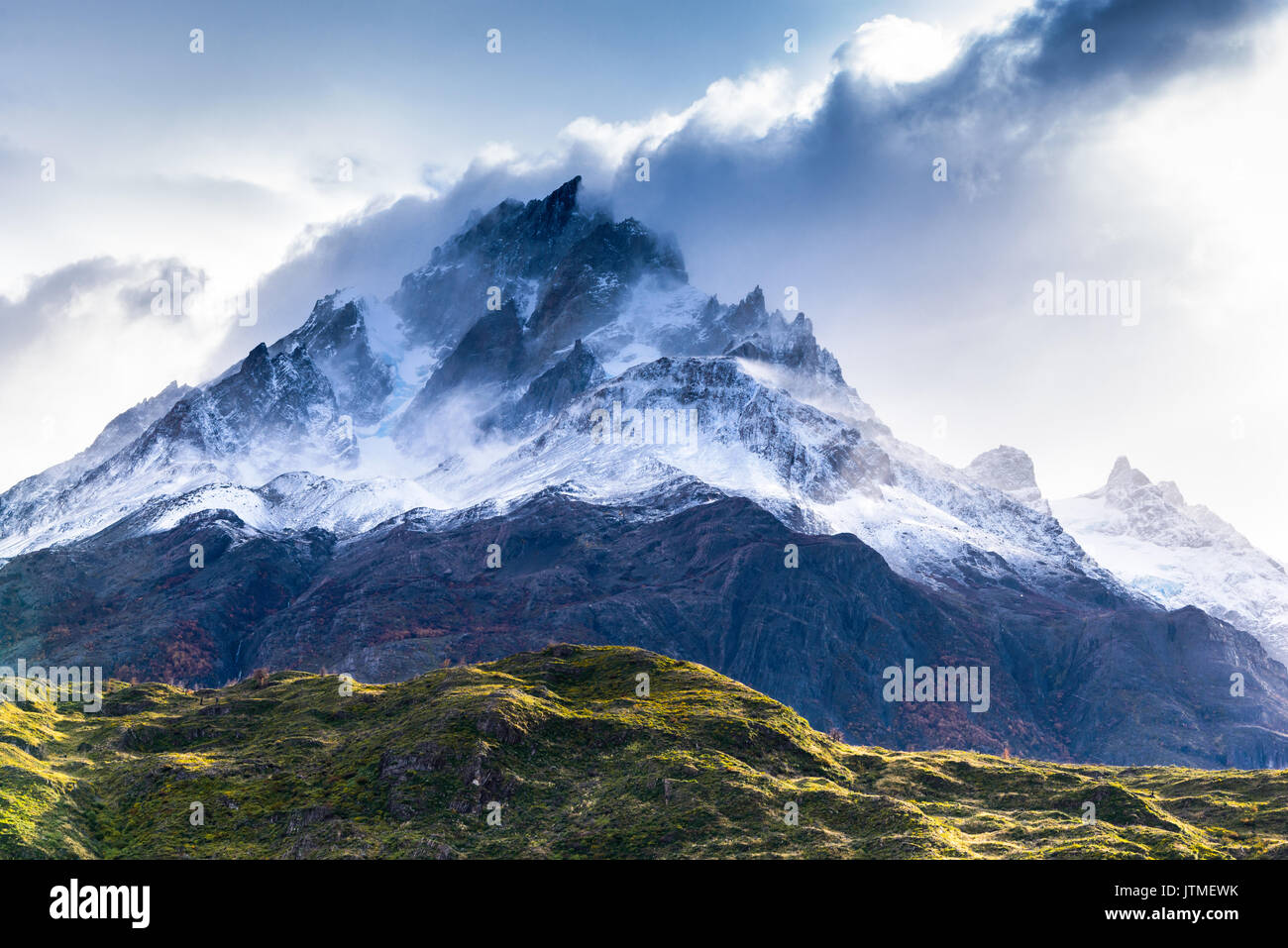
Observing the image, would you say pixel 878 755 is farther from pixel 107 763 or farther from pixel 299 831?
pixel 107 763

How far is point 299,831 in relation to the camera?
3275 inches

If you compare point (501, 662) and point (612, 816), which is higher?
point (501, 662)

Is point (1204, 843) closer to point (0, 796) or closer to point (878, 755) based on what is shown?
point (878, 755)

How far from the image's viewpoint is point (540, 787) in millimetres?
91625

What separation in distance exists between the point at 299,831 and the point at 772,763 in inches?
1533

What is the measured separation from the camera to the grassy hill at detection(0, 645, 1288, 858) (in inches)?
3184

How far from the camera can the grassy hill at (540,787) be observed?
3184 inches

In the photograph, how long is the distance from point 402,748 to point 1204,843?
61.3 m
